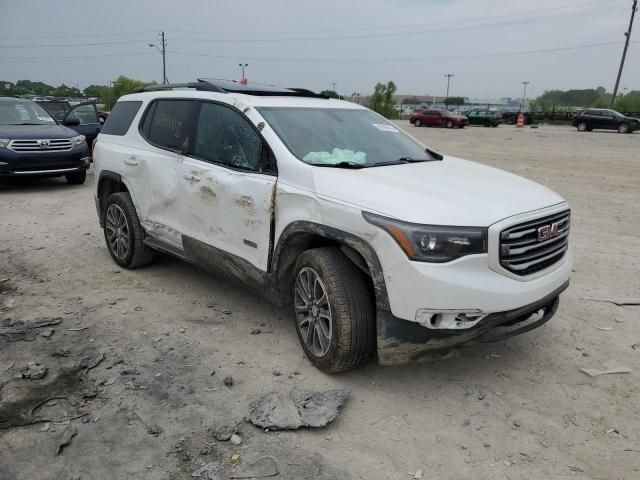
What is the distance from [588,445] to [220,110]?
11.3ft

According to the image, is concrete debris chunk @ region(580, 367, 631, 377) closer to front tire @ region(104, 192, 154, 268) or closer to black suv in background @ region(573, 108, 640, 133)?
front tire @ region(104, 192, 154, 268)

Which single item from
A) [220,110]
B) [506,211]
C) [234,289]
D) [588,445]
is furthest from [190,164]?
[588,445]

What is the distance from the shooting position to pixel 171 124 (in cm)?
496

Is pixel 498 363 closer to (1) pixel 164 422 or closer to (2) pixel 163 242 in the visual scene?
(1) pixel 164 422

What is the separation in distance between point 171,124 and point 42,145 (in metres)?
6.56

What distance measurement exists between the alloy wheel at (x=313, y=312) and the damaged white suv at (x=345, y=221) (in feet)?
0.04

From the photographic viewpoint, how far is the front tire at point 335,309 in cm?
334

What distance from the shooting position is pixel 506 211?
3195mm

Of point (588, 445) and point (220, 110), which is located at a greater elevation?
point (220, 110)

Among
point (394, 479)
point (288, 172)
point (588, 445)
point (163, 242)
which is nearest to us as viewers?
point (394, 479)

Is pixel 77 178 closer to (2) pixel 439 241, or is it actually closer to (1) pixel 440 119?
(2) pixel 439 241

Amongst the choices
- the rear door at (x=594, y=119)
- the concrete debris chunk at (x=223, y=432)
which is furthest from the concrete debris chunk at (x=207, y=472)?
the rear door at (x=594, y=119)

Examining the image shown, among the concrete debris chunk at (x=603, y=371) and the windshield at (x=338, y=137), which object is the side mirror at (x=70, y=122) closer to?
the windshield at (x=338, y=137)

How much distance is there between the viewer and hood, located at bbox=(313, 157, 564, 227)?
10.2ft
